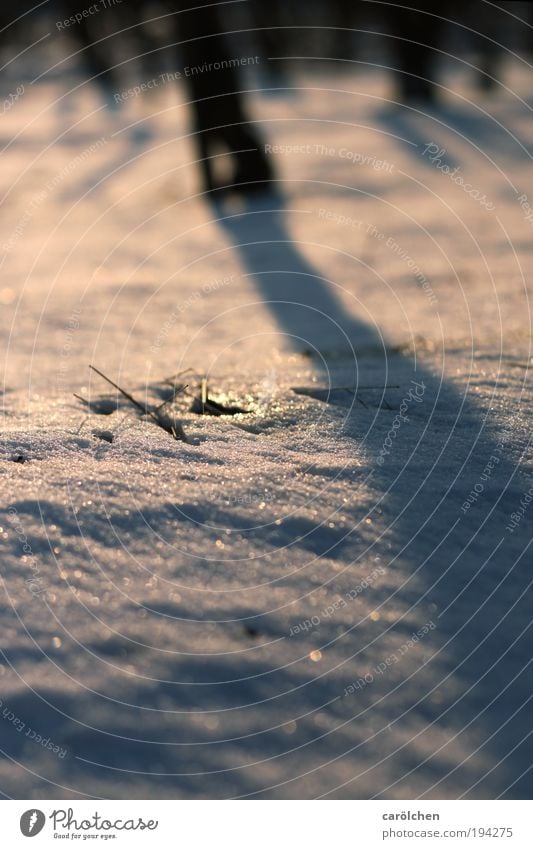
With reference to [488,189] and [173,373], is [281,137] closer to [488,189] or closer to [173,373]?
[488,189]

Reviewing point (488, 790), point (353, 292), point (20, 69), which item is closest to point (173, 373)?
point (353, 292)

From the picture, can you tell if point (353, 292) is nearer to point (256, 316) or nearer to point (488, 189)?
point (256, 316)

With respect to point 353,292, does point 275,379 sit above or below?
below

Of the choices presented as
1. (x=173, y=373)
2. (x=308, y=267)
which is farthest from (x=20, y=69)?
(x=173, y=373)

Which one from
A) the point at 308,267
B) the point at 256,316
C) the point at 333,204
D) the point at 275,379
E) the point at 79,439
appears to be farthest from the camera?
the point at 333,204

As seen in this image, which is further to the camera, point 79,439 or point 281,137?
point 281,137

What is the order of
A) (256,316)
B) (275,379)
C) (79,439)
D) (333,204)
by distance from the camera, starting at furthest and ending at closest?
(333,204), (256,316), (275,379), (79,439)

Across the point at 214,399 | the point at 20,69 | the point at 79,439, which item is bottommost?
the point at 79,439
